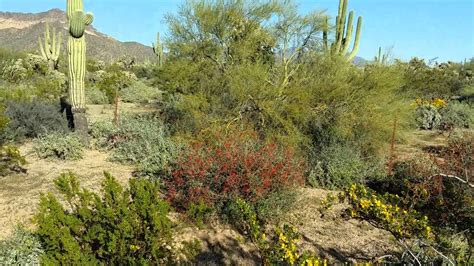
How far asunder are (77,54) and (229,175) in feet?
22.5

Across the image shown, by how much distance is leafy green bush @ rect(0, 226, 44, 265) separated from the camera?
415 centimetres

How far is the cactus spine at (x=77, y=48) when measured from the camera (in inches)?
412

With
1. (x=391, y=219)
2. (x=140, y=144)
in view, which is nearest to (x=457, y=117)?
(x=140, y=144)

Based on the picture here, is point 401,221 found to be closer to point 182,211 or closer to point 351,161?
point 182,211

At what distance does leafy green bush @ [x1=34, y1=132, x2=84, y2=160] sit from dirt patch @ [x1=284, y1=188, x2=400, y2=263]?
572 centimetres

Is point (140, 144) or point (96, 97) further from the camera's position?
point (96, 97)

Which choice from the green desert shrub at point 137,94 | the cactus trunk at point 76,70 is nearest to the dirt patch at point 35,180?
the cactus trunk at point 76,70

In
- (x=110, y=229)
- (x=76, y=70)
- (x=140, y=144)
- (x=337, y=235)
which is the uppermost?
(x=76, y=70)

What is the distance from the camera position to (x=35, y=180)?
7.95 metres

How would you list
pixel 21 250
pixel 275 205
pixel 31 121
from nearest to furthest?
pixel 21 250 < pixel 275 205 < pixel 31 121

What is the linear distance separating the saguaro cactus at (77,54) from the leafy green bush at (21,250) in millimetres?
6970

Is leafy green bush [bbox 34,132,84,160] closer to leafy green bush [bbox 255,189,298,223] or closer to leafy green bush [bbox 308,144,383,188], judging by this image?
leafy green bush [bbox 255,189,298,223]

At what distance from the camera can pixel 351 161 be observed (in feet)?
28.2

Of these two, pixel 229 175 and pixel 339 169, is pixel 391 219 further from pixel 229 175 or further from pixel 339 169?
pixel 339 169
